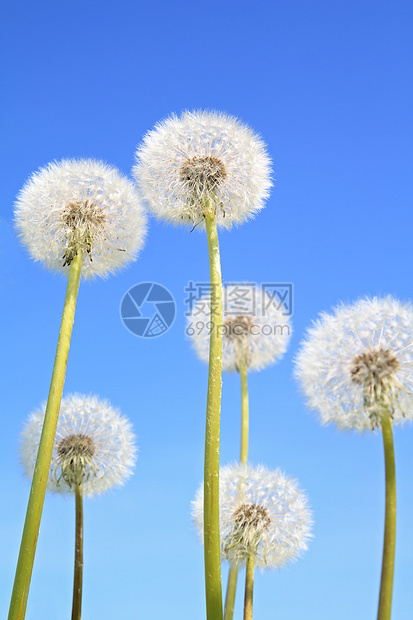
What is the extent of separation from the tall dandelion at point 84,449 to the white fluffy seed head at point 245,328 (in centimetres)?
213

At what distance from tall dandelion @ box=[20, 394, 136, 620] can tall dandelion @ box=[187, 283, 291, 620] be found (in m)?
2.12

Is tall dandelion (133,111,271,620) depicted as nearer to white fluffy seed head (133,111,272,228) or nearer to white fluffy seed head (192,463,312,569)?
white fluffy seed head (133,111,272,228)

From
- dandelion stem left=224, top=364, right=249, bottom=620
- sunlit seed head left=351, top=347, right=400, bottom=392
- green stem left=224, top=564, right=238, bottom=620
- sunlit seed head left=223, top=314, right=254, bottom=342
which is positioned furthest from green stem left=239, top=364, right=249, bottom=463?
sunlit seed head left=351, top=347, right=400, bottom=392

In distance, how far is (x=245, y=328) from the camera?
10.8 meters

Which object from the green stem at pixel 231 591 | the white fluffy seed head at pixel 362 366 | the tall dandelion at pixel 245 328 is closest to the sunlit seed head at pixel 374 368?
the white fluffy seed head at pixel 362 366

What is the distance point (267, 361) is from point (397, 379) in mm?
4722

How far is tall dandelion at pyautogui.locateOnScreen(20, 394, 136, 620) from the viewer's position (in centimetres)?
930

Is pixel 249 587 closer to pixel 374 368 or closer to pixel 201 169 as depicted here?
pixel 374 368

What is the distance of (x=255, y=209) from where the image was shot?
8016mm

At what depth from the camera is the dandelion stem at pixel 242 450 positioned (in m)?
8.18

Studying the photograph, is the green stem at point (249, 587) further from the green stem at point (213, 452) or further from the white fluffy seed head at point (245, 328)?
the white fluffy seed head at point (245, 328)

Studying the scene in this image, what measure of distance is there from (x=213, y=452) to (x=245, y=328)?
4.83 metres

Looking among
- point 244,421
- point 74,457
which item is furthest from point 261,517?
point 74,457

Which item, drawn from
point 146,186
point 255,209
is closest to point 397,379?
point 255,209
